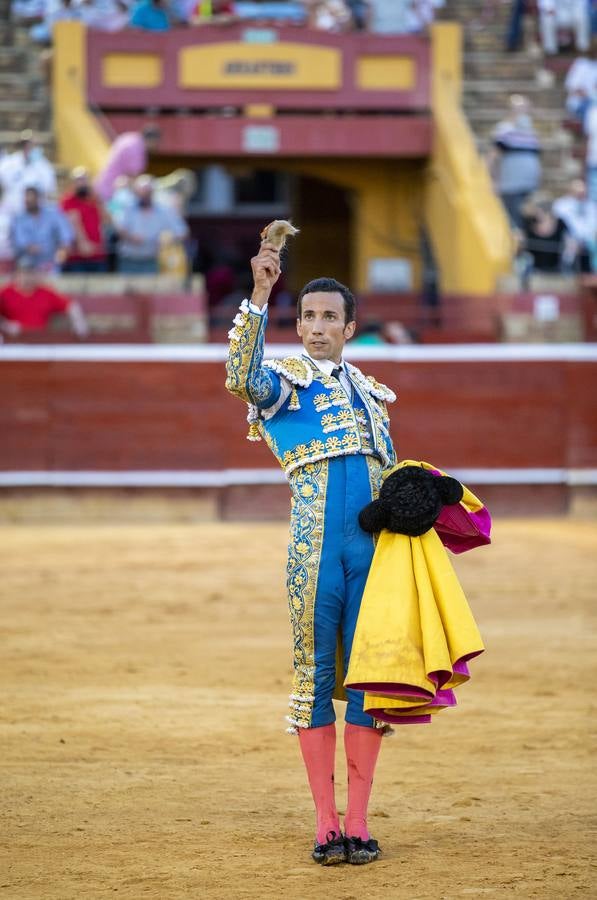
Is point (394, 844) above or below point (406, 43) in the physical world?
below

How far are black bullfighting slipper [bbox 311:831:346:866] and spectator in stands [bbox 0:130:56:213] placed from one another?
8685 millimetres

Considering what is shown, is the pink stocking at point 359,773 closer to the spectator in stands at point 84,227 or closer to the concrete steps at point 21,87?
the spectator in stands at point 84,227

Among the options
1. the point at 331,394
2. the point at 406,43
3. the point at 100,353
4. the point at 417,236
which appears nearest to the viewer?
the point at 331,394

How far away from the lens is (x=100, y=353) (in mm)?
11156

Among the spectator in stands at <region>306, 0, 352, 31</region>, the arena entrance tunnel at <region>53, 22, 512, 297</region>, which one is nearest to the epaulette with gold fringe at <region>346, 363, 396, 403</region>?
the arena entrance tunnel at <region>53, 22, 512, 297</region>

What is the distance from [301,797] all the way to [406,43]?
11106 millimetres

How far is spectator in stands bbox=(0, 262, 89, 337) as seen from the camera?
11211mm

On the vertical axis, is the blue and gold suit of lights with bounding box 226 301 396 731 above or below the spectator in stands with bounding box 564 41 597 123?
below

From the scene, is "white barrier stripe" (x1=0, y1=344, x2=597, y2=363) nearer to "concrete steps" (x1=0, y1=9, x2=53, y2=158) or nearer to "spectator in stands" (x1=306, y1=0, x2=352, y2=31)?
"concrete steps" (x1=0, y1=9, x2=53, y2=158)

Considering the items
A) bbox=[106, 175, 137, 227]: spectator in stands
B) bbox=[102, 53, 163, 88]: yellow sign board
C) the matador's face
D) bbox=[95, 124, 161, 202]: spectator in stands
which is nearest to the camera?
the matador's face

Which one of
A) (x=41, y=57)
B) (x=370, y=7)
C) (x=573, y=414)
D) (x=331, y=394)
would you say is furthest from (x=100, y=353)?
(x=331, y=394)

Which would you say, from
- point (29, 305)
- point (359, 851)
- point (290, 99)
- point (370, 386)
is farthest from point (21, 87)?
point (359, 851)

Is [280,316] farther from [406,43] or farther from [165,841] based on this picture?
[165,841]

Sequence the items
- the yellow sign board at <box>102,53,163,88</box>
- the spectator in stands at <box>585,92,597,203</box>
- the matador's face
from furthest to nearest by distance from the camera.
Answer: the yellow sign board at <box>102,53,163,88</box>, the spectator in stands at <box>585,92,597,203</box>, the matador's face
